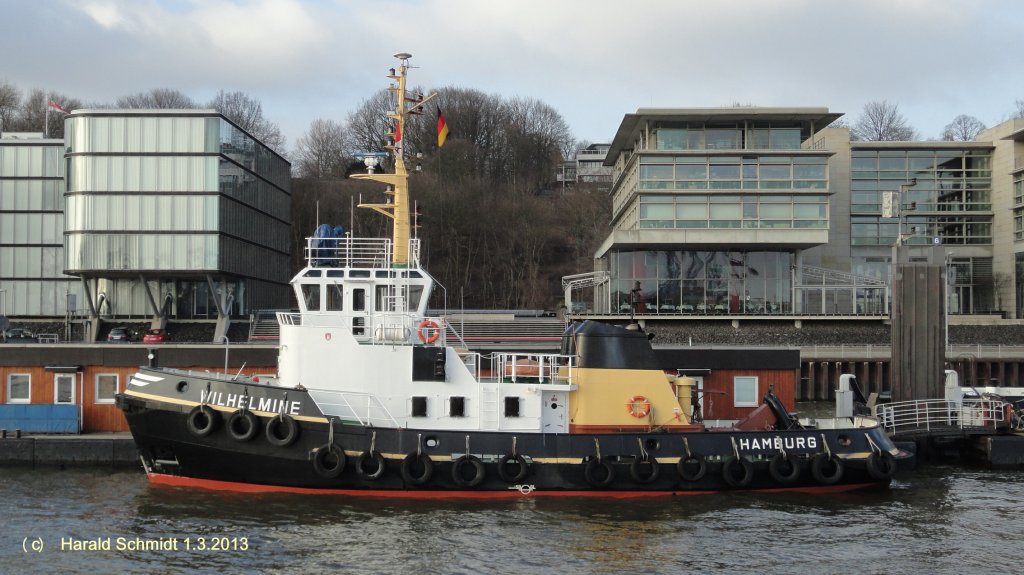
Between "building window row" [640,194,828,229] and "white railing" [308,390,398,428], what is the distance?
25189 millimetres

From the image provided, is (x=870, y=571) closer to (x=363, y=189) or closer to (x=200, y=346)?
(x=200, y=346)

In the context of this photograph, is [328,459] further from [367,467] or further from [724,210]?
[724,210]

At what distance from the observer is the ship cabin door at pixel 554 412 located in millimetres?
17141

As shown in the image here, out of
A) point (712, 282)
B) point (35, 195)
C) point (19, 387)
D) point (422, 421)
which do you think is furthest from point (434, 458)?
point (35, 195)

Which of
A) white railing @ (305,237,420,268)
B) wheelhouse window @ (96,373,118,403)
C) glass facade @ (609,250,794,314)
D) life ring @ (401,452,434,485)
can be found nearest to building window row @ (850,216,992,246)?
glass facade @ (609,250,794,314)

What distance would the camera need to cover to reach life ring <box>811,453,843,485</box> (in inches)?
680

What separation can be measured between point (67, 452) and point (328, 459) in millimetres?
6720

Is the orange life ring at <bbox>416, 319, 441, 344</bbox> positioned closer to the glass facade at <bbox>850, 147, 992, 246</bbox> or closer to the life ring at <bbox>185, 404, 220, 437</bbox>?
the life ring at <bbox>185, 404, 220, 437</bbox>

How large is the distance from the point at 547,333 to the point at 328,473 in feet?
67.8

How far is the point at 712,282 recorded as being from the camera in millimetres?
40312

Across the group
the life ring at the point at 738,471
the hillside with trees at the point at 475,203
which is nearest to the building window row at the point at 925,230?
the hillside with trees at the point at 475,203

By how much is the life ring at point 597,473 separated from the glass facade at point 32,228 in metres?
36.4

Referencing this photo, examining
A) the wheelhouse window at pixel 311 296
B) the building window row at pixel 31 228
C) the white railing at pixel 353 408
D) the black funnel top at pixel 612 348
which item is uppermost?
the building window row at pixel 31 228

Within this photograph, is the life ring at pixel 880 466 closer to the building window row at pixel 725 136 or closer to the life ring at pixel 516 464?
the life ring at pixel 516 464
